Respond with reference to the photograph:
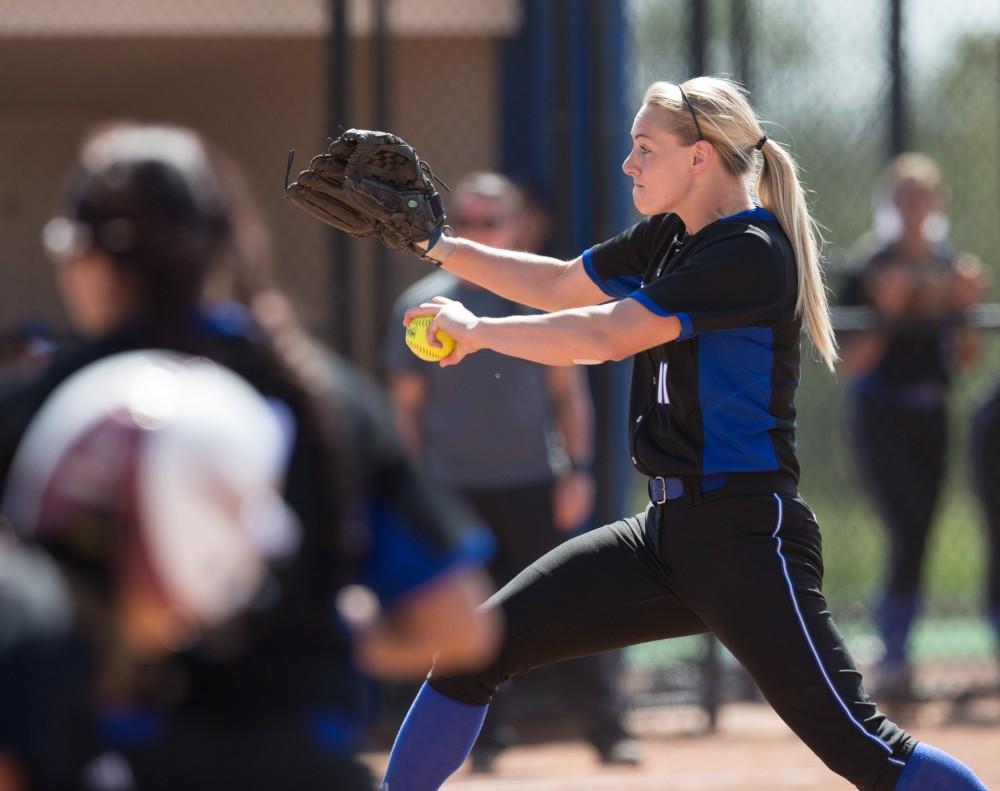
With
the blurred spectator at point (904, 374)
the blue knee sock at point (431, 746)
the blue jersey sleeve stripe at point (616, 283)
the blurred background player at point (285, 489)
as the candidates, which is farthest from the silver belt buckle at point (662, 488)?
Answer: the blurred spectator at point (904, 374)

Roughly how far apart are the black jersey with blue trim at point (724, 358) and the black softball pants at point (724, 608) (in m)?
0.11

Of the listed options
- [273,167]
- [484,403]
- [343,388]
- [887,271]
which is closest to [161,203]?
[343,388]

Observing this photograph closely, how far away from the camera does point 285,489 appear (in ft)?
6.76

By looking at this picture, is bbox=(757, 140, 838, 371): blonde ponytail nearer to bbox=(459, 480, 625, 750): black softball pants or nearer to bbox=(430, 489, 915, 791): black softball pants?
bbox=(430, 489, 915, 791): black softball pants

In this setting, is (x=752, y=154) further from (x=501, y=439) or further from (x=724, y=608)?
(x=501, y=439)

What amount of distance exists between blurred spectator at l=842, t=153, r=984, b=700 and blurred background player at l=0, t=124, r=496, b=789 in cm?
533

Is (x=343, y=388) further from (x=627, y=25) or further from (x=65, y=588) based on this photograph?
(x=627, y=25)

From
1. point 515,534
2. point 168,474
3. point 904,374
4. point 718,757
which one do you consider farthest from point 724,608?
point 904,374

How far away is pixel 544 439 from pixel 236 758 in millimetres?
4358

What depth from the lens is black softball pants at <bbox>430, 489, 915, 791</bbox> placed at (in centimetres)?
346

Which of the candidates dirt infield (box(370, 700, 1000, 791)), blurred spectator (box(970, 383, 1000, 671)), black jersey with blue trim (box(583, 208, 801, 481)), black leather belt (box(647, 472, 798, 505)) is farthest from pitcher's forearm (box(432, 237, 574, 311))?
blurred spectator (box(970, 383, 1000, 671))

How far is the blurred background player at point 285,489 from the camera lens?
204 centimetres

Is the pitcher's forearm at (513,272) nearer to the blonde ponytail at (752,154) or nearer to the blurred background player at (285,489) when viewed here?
the blonde ponytail at (752,154)

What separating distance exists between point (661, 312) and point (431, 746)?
115 centimetres
